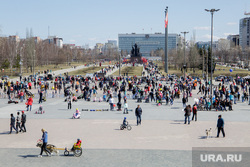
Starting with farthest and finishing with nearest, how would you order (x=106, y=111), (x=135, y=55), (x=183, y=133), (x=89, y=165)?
(x=135, y=55) < (x=106, y=111) < (x=183, y=133) < (x=89, y=165)

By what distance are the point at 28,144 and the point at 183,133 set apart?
27.5ft

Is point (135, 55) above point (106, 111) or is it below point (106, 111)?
above

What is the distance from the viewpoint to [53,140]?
1580 centimetres

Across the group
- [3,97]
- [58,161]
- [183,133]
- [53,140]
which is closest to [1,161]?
[58,161]

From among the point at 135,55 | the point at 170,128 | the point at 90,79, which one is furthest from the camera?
the point at 135,55

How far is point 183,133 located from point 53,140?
7.18 metres

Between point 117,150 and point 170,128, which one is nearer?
point 117,150

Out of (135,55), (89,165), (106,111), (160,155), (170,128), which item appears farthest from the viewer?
(135,55)

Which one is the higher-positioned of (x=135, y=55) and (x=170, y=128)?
(x=135, y=55)

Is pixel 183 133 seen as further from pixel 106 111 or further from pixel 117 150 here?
pixel 106 111

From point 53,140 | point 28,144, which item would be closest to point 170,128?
point 53,140

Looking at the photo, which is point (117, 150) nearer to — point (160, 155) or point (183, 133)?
point (160, 155)

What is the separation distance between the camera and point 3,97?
33.4m

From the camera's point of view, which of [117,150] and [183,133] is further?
[183,133]
